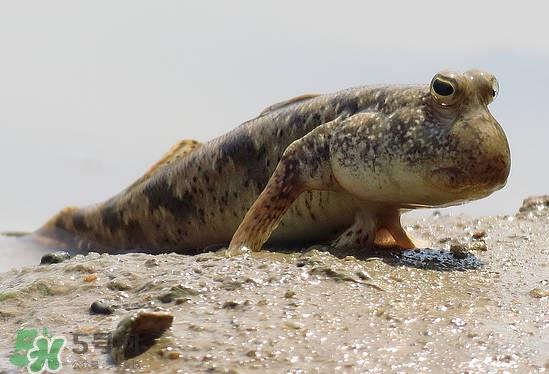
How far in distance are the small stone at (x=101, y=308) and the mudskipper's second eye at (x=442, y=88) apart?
2204 mm

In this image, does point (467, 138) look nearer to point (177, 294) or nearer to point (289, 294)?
point (289, 294)

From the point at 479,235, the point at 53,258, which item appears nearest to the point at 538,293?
the point at 479,235

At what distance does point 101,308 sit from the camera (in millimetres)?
4324

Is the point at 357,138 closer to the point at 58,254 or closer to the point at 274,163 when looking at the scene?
the point at 274,163

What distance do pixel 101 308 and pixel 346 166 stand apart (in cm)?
177

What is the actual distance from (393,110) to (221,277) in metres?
1.60

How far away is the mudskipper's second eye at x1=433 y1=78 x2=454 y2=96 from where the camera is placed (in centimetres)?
502

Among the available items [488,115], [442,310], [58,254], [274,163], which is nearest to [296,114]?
[274,163]

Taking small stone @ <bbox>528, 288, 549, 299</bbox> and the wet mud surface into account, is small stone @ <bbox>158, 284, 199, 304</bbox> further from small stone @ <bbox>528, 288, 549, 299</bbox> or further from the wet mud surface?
small stone @ <bbox>528, 288, 549, 299</bbox>

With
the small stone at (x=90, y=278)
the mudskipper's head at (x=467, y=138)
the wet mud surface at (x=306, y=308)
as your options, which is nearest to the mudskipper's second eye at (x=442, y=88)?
the mudskipper's head at (x=467, y=138)

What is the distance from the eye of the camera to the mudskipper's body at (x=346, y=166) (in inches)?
196

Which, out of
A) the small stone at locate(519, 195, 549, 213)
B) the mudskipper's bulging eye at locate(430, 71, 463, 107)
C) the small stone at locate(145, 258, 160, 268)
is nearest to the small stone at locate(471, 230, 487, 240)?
the small stone at locate(519, 195, 549, 213)

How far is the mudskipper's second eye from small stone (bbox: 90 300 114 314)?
2.20 meters

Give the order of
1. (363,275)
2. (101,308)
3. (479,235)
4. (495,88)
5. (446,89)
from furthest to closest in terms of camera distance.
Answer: (479,235) → (495,88) → (446,89) → (363,275) → (101,308)
